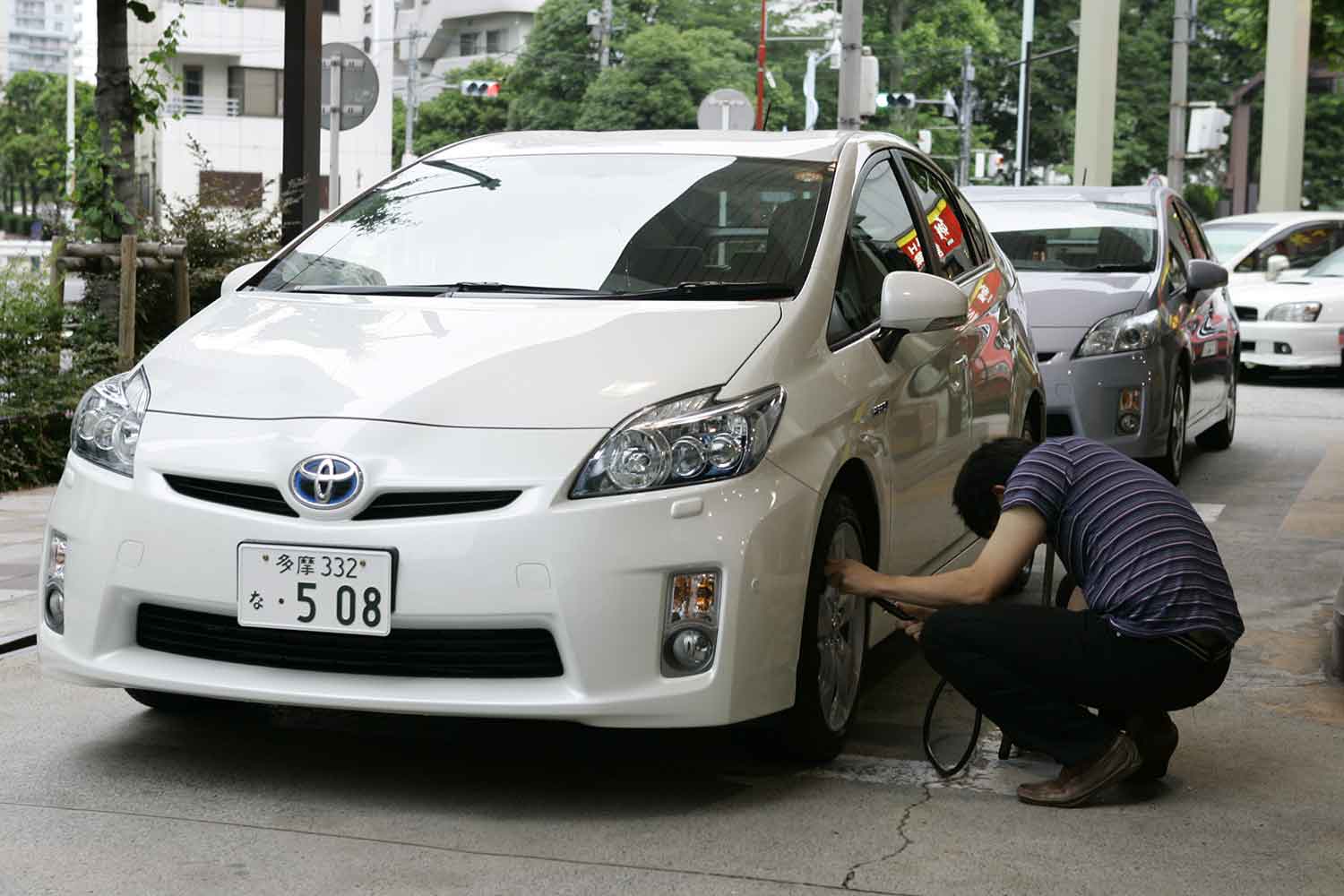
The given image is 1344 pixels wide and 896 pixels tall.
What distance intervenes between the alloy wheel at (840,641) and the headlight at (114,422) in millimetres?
1602

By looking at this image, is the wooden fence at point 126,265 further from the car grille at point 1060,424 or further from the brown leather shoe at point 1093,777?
the brown leather shoe at point 1093,777

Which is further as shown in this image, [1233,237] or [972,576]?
[1233,237]

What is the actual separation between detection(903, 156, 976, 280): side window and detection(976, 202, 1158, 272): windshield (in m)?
3.72

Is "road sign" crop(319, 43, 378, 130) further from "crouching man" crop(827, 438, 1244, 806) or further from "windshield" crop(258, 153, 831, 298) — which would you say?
"crouching man" crop(827, 438, 1244, 806)

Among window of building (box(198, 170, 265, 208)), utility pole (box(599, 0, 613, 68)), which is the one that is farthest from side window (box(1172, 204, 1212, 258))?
utility pole (box(599, 0, 613, 68))

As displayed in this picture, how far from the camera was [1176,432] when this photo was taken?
995 cm

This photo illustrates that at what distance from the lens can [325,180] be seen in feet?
200

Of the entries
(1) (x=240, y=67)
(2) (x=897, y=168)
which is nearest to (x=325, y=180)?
(1) (x=240, y=67)

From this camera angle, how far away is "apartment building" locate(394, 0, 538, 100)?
97938 mm

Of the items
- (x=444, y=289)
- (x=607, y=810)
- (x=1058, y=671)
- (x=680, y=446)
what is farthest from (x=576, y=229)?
(x=1058, y=671)

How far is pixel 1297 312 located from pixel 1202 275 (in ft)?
23.8

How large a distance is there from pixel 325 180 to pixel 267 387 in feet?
191

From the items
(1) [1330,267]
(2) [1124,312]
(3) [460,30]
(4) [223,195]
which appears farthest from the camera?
(3) [460,30]

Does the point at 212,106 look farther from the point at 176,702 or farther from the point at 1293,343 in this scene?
the point at 176,702
